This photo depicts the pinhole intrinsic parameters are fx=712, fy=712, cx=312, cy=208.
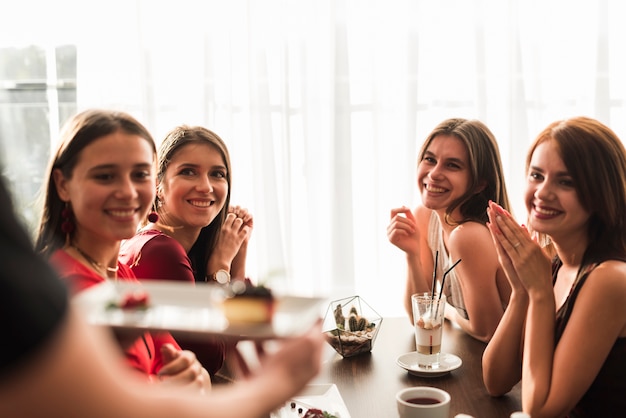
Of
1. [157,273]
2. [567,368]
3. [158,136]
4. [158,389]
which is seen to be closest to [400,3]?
[158,136]

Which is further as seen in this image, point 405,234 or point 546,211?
point 405,234

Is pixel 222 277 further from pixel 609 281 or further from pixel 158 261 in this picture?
pixel 609 281

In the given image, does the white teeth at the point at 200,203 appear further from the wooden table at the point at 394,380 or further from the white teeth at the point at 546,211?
the white teeth at the point at 546,211

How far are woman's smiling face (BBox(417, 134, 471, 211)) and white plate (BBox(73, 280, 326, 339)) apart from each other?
1.42 meters

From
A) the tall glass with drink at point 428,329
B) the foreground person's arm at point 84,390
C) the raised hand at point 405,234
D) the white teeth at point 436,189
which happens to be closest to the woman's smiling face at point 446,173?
the white teeth at point 436,189

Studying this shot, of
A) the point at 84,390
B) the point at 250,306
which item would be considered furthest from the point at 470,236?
the point at 84,390

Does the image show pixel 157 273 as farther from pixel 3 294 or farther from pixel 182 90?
pixel 182 90

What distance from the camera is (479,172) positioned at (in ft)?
7.71

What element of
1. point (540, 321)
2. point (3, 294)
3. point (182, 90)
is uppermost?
point (182, 90)

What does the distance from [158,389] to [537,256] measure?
1.18 metres

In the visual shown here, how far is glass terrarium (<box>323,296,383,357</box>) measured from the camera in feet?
6.11

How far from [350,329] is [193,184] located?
24.8 inches

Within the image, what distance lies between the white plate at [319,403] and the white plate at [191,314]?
555mm

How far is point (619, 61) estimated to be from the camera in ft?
12.1
